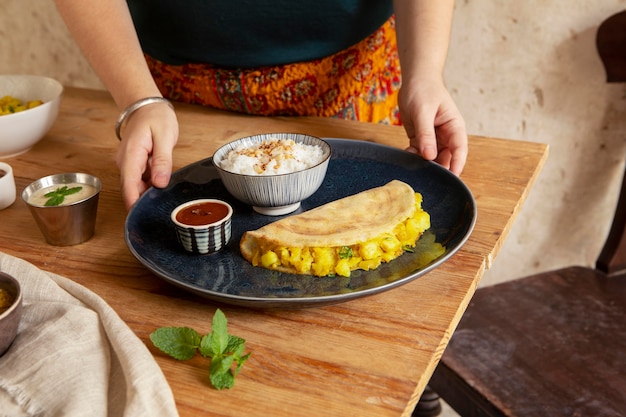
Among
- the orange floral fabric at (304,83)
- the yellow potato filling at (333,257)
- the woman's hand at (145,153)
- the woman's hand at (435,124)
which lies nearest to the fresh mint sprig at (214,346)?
the yellow potato filling at (333,257)

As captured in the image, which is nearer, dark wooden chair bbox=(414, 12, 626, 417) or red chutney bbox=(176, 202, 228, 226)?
red chutney bbox=(176, 202, 228, 226)

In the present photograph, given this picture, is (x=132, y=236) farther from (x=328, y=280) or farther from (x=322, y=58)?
(x=322, y=58)

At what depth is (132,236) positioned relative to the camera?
1.30m

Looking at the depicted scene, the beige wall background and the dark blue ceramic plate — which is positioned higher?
the dark blue ceramic plate

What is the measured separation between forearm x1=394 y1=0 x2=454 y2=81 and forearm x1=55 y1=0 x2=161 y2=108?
2.13ft

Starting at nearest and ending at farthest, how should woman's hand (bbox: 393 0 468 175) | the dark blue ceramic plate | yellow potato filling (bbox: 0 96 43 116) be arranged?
1. the dark blue ceramic plate
2. woman's hand (bbox: 393 0 468 175)
3. yellow potato filling (bbox: 0 96 43 116)

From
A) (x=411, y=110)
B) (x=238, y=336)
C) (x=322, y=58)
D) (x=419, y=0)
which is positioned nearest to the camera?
(x=238, y=336)

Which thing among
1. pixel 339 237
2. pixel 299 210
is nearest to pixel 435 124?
pixel 299 210

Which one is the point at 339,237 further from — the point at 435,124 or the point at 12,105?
the point at 12,105

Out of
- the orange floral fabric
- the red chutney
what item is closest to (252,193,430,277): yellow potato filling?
the red chutney

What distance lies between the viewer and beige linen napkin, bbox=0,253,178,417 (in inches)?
34.9

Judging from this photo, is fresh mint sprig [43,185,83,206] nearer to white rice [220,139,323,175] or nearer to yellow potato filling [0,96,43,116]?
white rice [220,139,323,175]

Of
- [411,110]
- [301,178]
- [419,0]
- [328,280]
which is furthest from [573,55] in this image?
[328,280]

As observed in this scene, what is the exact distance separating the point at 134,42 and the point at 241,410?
1123mm
